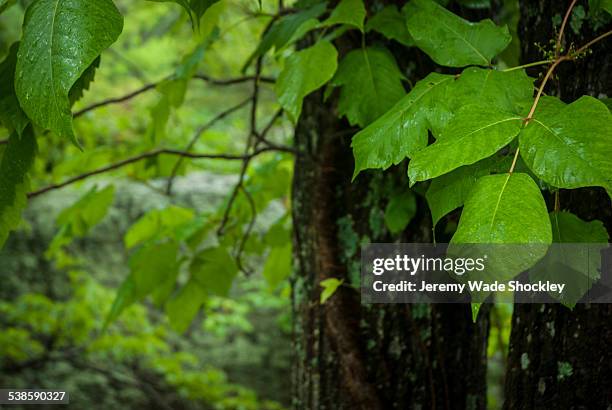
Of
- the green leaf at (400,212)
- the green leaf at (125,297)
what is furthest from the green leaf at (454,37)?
the green leaf at (125,297)

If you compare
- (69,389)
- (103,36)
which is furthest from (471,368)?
(69,389)

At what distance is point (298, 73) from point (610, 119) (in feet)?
1.52

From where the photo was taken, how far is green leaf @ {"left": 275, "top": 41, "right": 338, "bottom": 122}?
2.88 ft

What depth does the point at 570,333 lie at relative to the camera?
0.88 m

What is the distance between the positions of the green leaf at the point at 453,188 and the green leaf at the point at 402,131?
53mm

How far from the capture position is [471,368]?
1184 millimetres

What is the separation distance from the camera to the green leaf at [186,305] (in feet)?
4.68

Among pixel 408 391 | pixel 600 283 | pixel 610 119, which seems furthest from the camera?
pixel 408 391

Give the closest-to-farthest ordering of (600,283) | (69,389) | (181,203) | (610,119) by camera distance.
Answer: (610,119) → (600,283) → (69,389) → (181,203)

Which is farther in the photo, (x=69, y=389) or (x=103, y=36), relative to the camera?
(x=69, y=389)

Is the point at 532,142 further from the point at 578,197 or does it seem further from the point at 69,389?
the point at 69,389

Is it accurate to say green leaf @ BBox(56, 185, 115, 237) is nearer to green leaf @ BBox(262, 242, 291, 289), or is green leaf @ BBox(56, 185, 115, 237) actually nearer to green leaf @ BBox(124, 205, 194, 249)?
green leaf @ BBox(124, 205, 194, 249)

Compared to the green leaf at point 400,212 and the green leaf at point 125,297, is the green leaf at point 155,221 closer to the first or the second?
the green leaf at point 125,297

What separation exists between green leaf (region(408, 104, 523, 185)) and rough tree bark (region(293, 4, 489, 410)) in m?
0.56
